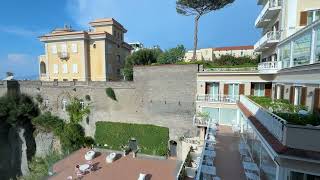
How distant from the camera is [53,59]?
35.1m

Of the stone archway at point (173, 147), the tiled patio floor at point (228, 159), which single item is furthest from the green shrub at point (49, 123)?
the tiled patio floor at point (228, 159)

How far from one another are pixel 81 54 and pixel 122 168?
71.5ft

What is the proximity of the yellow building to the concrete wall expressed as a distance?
14.5ft

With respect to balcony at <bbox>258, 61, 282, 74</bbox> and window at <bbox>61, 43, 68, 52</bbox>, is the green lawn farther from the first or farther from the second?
window at <bbox>61, 43, 68, 52</bbox>

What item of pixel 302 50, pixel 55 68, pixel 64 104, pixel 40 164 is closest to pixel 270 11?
pixel 302 50

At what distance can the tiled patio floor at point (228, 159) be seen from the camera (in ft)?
31.3

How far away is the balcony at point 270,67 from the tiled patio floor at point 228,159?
6.53 meters

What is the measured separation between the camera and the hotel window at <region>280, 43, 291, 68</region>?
46.1 ft

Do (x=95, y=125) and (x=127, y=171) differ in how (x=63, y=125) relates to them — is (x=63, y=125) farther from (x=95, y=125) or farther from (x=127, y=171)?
(x=127, y=171)

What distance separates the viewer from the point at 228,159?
37.1 ft

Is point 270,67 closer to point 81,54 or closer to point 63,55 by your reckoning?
point 81,54

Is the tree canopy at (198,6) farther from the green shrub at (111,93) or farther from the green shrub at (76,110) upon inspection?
the green shrub at (76,110)

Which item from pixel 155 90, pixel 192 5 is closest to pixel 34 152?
pixel 155 90

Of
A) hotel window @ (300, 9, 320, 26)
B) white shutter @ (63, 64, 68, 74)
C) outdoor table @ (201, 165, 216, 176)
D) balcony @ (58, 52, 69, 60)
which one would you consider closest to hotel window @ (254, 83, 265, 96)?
hotel window @ (300, 9, 320, 26)
